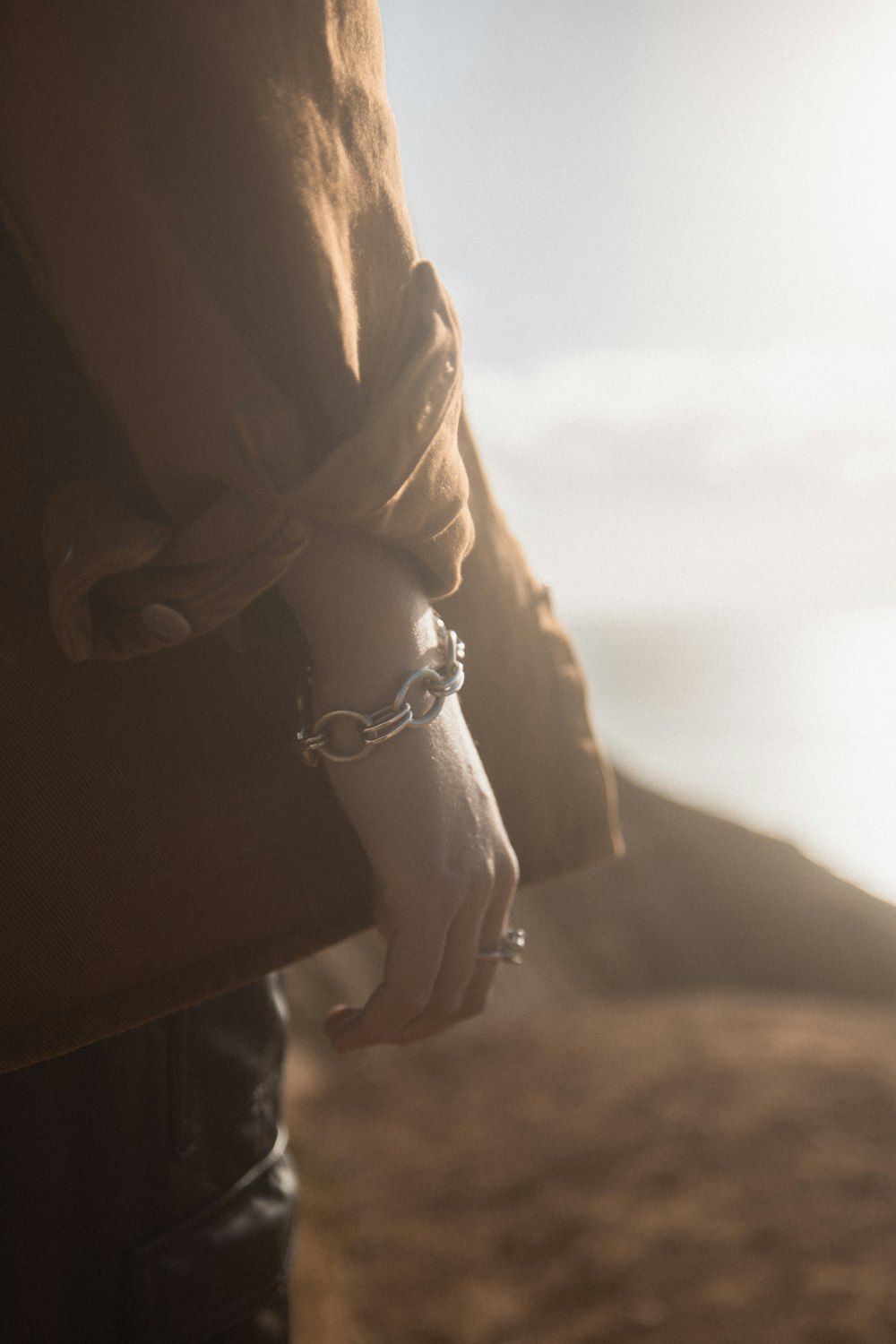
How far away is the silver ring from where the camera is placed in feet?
2.51

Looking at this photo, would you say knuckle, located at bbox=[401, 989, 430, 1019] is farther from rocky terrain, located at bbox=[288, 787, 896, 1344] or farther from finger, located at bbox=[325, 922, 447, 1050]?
rocky terrain, located at bbox=[288, 787, 896, 1344]

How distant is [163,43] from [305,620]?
0.39 metres

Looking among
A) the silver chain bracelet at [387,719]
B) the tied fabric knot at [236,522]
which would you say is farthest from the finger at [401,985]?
the tied fabric knot at [236,522]

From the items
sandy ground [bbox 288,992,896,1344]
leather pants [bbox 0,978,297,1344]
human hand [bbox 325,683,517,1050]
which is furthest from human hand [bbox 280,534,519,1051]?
sandy ground [bbox 288,992,896,1344]

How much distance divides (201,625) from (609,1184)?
9.21 feet

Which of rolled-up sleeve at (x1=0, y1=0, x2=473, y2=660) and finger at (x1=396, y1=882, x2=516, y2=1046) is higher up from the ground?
rolled-up sleeve at (x1=0, y1=0, x2=473, y2=660)

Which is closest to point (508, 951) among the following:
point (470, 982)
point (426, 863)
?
point (470, 982)

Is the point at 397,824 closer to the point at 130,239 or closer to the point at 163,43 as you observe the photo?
the point at 130,239

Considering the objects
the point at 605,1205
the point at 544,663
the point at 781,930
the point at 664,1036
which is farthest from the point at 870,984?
the point at 544,663

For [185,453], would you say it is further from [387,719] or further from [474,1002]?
[474,1002]

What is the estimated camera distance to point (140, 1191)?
75 centimetres

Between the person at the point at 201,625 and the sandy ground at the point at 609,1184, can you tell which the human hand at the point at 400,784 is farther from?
the sandy ground at the point at 609,1184

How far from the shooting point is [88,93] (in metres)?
0.58

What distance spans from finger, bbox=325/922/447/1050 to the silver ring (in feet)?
0.17
